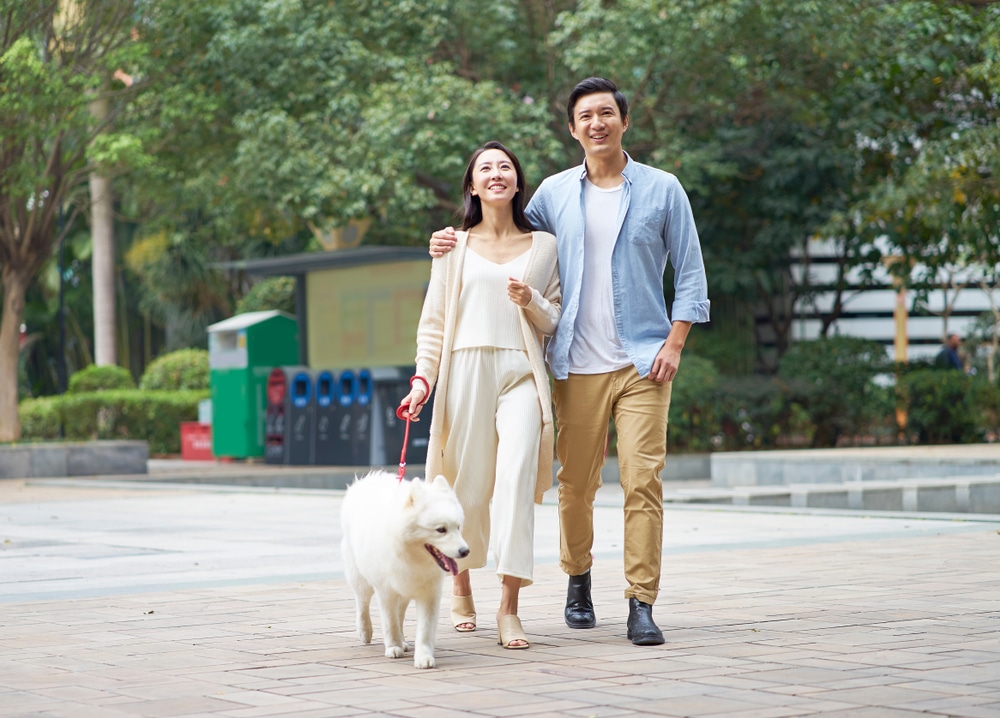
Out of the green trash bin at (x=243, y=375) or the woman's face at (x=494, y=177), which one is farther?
the green trash bin at (x=243, y=375)

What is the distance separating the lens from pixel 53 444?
1909cm

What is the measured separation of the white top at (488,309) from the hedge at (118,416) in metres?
20.1

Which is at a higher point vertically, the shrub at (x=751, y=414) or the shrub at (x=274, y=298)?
the shrub at (x=274, y=298)

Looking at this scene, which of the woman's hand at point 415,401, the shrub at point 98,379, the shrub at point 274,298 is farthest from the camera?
the shrub at point 274,298

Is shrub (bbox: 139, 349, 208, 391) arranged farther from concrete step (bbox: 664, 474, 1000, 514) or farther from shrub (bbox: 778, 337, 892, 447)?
concrete step (bbox: 664, 474, 1000, 514)

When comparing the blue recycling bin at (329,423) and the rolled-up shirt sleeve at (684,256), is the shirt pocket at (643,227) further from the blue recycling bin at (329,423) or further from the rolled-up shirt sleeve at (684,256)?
the blue recycling bin at (329,423)

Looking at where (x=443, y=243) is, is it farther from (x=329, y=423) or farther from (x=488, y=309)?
(x=329, y=423)

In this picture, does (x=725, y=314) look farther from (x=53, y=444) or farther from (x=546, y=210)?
(x=546, y=210)

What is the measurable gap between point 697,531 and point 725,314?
15.9m

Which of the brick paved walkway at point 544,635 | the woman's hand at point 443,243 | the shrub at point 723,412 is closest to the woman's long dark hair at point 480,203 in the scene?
the woman's hand at point 443,243

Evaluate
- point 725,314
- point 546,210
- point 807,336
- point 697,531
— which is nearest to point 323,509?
point 697,531

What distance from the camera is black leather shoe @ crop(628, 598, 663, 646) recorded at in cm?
535

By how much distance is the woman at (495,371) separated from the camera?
5.49 meters

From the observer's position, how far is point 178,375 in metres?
28.2
